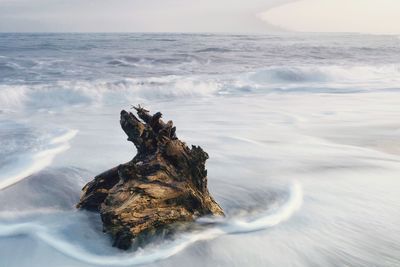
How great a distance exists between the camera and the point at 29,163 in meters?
5.86

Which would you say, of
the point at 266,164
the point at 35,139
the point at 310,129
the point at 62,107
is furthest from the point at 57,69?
the point at 266,164

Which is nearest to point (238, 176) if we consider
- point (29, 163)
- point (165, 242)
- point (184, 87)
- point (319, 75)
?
point (165, 242)

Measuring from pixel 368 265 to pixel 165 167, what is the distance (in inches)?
72.8

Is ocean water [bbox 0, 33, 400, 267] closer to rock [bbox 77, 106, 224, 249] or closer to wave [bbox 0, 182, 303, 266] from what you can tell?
wave [bbox 0, 182, 303, 266]

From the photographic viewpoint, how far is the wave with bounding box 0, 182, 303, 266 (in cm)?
321

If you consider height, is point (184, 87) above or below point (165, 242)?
above

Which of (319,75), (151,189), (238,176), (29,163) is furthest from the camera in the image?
(319,75)

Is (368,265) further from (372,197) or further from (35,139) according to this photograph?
(35,139)

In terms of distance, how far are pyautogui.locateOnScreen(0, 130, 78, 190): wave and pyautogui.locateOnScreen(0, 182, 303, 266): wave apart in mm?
1462

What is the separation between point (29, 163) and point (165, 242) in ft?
10.8

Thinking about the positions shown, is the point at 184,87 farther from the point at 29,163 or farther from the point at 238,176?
the point at 238,176

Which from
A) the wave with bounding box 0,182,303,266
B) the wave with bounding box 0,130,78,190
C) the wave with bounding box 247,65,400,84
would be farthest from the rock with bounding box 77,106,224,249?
the wave with bounding box 247,65,400,84

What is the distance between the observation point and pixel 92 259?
324 cm

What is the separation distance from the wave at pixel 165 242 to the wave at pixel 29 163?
146 centimetres
